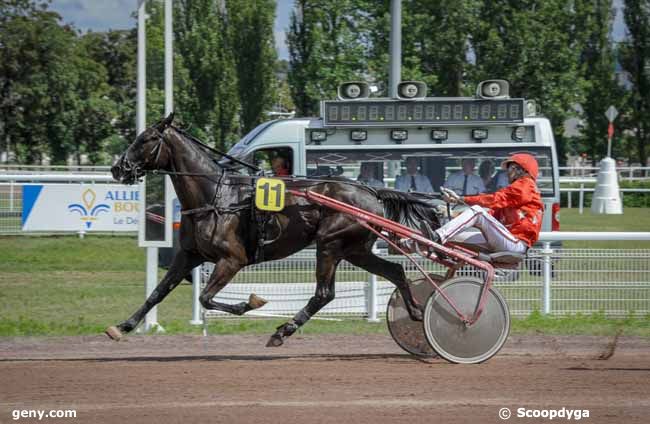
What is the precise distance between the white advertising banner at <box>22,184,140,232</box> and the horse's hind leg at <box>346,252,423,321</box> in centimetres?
829

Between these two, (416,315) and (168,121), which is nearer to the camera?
(416,315)

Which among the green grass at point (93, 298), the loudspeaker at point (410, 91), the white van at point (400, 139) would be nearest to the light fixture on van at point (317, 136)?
the white van at point (400, 139)

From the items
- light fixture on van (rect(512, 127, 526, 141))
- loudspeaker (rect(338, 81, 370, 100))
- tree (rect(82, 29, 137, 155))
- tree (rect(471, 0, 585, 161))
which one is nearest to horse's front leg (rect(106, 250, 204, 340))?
loudspeaker (rect(338, 81, 370, 100))

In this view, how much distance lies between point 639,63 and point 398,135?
26333 millimetres

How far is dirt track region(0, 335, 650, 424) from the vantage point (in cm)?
645

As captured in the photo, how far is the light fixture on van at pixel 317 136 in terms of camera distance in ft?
47.2

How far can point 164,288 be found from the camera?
8625 mm

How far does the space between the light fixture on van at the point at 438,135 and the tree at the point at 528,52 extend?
54.2ft

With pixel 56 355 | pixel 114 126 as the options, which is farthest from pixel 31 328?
pixel 114 126

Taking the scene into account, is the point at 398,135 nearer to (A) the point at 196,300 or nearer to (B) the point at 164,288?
(A) the point at 196,300

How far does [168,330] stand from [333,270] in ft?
7.62

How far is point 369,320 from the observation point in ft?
35.9

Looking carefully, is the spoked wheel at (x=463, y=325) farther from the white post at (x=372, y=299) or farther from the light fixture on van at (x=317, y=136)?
the light fixture on van at (x=317, y=136)

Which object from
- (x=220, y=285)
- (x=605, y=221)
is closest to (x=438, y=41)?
(x=605, y=221)
